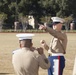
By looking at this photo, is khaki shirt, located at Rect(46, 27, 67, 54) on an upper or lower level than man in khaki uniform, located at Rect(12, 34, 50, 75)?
lower

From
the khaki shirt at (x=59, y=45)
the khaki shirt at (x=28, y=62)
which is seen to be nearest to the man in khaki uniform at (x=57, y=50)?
the khaki shirt at (x=59, y=45)

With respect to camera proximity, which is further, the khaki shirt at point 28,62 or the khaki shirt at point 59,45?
the khaki shirt at point 59,45

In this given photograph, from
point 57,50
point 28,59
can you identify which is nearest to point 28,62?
point 28,59

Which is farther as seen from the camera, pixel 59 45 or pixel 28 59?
pixel 59 45

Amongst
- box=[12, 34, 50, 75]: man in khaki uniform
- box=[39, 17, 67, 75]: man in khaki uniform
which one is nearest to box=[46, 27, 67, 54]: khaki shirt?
box=[39, 17, 67, 75]: man in khaki uniform

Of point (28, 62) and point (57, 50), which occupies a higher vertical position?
point (28, 62)

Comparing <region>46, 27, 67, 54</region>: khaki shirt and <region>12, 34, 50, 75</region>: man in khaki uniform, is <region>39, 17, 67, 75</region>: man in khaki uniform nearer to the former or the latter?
<region>46, 27, 67, 54</region>: khaki shirt

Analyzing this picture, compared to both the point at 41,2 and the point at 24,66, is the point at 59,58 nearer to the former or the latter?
the point at 24,66

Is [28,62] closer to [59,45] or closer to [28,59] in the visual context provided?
[28,59]

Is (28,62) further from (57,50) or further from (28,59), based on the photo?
(57,50)

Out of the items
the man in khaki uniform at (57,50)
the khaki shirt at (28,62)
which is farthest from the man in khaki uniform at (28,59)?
the man in khaki uniform at (57,50)

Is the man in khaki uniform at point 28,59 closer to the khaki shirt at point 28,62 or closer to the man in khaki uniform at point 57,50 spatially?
the khaki shirt at point 28,62

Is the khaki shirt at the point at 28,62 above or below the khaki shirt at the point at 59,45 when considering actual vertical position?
above

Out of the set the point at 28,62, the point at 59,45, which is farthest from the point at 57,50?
the point at 28,62
